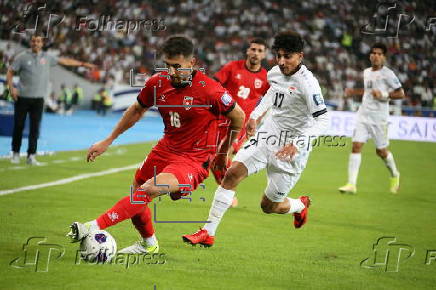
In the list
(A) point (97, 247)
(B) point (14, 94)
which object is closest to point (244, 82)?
(A) point (97, 247)

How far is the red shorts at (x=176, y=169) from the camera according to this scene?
6484 millimetres

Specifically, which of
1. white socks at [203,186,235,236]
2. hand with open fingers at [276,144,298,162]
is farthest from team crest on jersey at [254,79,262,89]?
hand with open fingers at [276,144,298,162]

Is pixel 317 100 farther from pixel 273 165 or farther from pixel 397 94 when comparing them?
pixel 397 94

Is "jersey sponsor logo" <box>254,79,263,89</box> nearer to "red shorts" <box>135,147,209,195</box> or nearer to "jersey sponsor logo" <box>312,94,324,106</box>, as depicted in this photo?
"jersey sponsor logo" <box>312,94,324,106</box>

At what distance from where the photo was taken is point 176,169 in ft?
21.3

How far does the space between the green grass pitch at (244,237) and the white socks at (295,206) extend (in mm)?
332

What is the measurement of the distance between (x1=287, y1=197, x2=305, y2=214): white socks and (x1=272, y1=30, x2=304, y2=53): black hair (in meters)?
1.84

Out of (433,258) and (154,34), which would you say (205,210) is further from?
(154,34)

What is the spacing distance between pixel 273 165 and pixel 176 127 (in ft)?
5.10

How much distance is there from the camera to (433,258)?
303 inches

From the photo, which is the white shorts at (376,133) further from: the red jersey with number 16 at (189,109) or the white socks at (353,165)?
the red jersey with number 16 at (189,109)

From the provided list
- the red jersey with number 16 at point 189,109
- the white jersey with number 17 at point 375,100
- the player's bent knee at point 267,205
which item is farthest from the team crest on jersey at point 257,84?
the red jersey with number 16 at point 189,109

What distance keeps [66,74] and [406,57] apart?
17840mm

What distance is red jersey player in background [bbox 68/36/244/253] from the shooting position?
6398 mm
